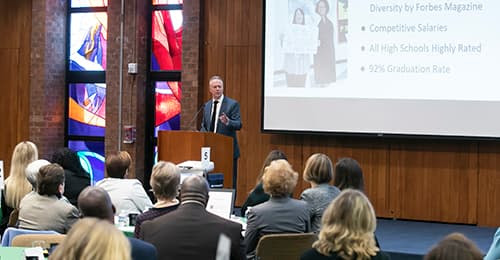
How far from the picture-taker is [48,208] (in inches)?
187

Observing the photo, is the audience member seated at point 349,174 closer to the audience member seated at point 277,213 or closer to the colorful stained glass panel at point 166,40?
the audience member seated at point 277,213

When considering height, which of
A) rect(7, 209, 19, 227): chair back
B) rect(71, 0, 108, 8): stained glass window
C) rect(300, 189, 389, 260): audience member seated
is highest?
rect(71, 0, 108, 8): stained glass window

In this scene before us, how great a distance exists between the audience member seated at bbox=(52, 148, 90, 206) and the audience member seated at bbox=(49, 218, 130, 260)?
3690 mm

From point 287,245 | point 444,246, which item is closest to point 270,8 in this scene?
point 287,245

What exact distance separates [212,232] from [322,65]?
5525 mm

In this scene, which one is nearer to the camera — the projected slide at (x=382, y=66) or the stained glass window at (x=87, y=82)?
the projected slide at (x=382, y=66)

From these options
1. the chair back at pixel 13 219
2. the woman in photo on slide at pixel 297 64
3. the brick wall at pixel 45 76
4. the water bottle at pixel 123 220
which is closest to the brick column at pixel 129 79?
the brick wall at pixel 45 76

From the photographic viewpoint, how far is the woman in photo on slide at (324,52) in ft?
29.9

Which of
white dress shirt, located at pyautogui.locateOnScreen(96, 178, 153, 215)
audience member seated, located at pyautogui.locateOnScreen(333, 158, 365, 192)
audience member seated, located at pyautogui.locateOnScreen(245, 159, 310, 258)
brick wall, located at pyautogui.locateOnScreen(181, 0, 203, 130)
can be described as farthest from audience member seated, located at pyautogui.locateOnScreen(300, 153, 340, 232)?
brick wall, located at pyautogui.locateOnScreen(181, 0, 203, 130)

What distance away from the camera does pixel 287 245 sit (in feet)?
14.3

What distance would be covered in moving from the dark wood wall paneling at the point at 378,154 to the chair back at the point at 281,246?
4.87 meters

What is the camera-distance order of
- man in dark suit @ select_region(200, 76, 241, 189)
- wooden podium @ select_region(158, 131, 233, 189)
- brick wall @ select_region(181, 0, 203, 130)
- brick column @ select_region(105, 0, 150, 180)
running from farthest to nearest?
brick column @ select_region(105, 0, 150, 180), brick wall @ select_region(181, 0, 203, 130), man in dark suit @ select_region(200, 76, 241, 189), wooden podium @ select_region(158, 131, 233, 189)

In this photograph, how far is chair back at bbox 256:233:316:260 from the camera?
4.35 meters

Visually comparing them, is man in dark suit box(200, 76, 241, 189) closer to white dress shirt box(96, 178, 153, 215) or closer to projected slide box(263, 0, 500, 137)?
projected slide box(263, 0, 500, 137)
